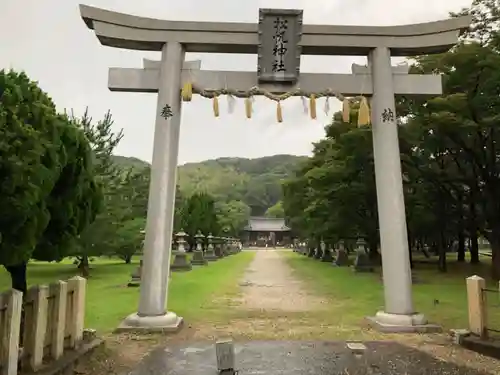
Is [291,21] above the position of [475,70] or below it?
below

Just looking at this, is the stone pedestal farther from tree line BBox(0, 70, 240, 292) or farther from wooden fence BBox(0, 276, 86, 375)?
wooden fence BBox(0, 276, 86, 375)

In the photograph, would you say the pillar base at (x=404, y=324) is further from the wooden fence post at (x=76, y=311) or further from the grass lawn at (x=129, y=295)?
the wooden fence post at (x=76, y=311)

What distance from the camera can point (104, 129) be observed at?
79.7ft

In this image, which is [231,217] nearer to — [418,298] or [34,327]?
[418,298]

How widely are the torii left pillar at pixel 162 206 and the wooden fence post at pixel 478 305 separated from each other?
5312mm

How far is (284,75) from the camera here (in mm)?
10141

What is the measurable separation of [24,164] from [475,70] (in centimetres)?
1489

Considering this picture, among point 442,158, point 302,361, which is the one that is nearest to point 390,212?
point 302,361

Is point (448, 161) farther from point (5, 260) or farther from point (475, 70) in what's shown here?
point (5, 260)

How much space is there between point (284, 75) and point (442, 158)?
1352cm

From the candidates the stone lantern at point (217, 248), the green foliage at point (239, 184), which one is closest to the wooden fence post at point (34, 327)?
the stone lantern at point (217, 248)

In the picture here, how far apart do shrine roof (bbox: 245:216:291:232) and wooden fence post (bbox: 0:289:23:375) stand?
255 feet

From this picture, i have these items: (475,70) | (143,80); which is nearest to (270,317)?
(143,80)

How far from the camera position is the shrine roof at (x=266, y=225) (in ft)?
278
